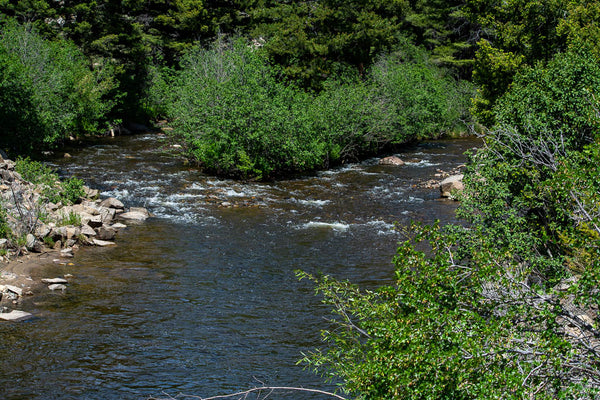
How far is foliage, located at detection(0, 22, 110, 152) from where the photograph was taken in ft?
80.8

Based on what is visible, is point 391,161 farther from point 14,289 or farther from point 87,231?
point 14,289

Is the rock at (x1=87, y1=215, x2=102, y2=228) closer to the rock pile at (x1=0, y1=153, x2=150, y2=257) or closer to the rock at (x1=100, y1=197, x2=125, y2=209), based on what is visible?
the rock pile at (x1=0, y1=153, x2=150, y2=257)

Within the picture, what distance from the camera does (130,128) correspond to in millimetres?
43719

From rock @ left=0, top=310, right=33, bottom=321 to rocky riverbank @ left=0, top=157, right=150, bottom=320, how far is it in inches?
0.8

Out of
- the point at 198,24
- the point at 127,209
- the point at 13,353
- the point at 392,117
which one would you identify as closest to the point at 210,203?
the point at 127,209

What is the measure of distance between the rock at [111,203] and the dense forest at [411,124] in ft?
17.9

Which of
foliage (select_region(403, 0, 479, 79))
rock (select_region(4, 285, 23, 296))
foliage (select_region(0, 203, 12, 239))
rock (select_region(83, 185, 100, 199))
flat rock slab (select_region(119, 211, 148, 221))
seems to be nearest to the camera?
rock (select_region(4, 285, 23, 296))

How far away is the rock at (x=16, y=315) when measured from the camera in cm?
1249

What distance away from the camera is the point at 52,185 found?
20.8 m

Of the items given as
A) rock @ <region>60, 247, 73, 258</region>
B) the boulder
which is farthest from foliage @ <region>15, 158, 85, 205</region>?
rock @ <region>60, 247, 73, 258</region>

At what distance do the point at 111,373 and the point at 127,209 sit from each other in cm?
1269

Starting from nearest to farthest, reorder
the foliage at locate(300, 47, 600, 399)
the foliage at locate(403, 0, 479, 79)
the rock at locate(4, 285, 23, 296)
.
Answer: the foliage at locate(300, 47, 600, 399), the rock at locate(4, 285, 23, 296), the foliage at locate(403, 0, 479, 79)

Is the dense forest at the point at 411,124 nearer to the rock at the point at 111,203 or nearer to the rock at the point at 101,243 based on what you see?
the rock at the point at 101,243

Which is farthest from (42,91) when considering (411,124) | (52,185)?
(411,124)
